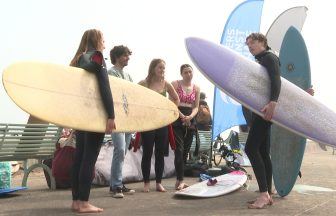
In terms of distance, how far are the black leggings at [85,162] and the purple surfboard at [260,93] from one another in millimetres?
1418

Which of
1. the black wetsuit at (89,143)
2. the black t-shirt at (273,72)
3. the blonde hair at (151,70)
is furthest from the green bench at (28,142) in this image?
the black t-shirt at (273,72)

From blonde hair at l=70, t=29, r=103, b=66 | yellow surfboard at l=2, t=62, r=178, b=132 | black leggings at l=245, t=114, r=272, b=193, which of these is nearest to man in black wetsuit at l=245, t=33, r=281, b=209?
black leggings at l=245, t=114, r=272, b=193

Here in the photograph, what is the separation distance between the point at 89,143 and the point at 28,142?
1945 mm

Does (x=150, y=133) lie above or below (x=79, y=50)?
below

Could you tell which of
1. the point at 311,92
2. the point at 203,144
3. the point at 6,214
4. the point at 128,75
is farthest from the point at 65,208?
the point at 203,144

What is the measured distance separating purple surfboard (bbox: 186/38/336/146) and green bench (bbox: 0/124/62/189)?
6.74 ft

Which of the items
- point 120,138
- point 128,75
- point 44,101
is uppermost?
point 128,75

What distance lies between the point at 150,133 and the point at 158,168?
46 centimetres

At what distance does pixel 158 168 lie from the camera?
514 cm

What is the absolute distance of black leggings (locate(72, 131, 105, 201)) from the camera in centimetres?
368

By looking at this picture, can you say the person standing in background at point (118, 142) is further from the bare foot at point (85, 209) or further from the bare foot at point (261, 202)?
the bare foot at point (261, 202)

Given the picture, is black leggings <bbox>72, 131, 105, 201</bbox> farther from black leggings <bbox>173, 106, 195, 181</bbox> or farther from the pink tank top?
the pink tank top

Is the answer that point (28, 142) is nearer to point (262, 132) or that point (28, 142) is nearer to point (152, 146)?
point (152, 146)

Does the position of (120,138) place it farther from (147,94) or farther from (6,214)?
(6,214)
